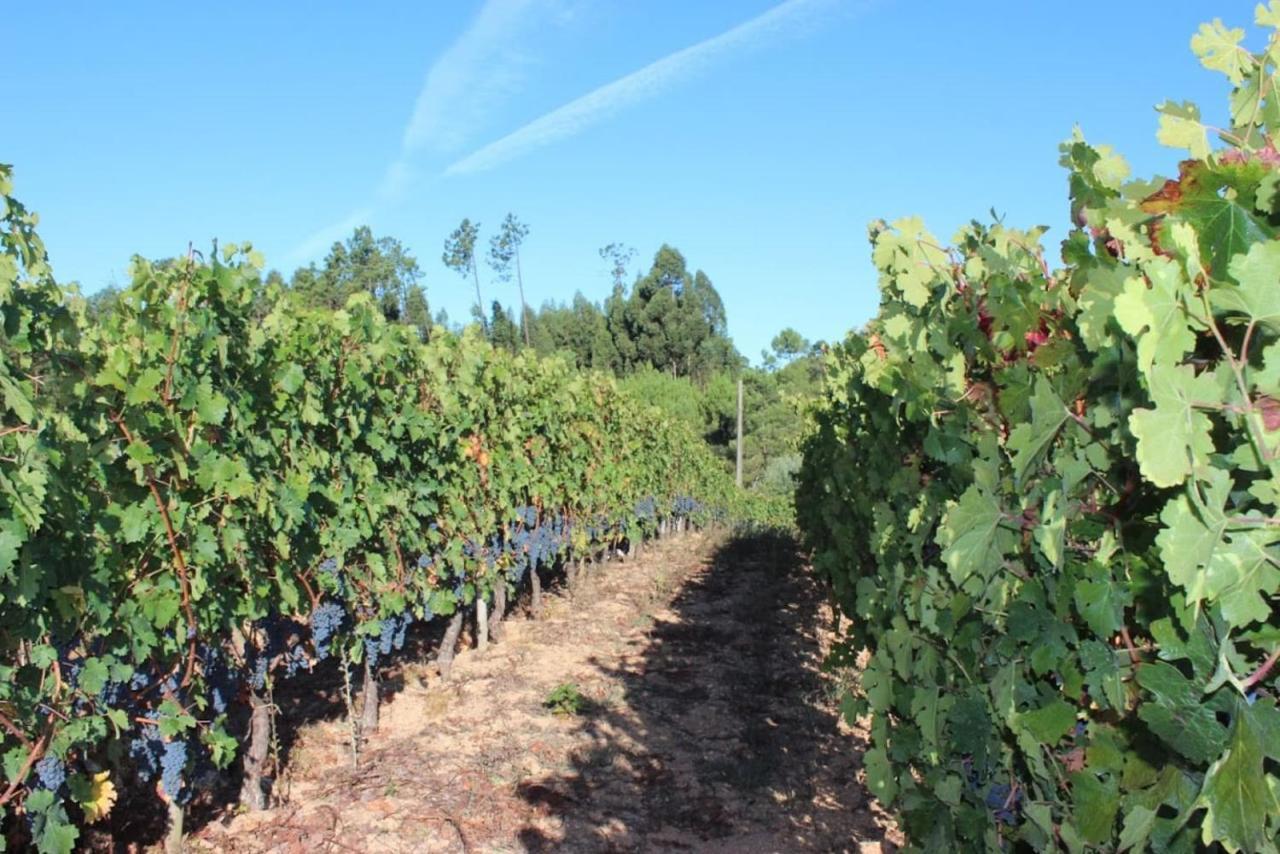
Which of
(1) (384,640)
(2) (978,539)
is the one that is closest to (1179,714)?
(2) (978,539)

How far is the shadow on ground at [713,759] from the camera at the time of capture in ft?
15.5

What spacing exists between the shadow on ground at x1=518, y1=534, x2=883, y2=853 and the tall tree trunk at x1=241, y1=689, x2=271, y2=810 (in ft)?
4.60

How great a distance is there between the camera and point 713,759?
19.0 feet

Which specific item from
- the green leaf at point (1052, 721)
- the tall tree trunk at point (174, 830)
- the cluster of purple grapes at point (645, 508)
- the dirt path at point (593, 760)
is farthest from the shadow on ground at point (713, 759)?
the cluster of purple grapes at point (645, 508)

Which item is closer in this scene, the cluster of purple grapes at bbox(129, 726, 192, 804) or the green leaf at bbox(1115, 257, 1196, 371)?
the green leaf at bbox(1115, 257, 1196, 371)

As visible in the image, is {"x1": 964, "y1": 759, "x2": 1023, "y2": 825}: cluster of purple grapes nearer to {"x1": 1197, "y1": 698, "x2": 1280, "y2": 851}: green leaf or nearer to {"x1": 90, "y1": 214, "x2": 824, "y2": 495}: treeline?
{"x1": 1197, "y1": 698, "x2": 1280, "y2": 851}: green leaf

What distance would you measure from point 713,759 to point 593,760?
792 mm

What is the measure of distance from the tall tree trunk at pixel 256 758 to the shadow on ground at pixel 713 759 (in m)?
1.40

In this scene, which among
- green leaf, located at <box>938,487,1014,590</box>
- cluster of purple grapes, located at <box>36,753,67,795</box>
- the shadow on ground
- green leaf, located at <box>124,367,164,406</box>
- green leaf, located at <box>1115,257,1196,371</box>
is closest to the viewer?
green leaf, located at <box>1115,257,1196,371</box>

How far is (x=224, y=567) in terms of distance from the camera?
4.19 metres

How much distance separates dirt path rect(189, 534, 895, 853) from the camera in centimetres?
459

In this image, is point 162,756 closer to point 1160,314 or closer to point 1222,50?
point 1160,314

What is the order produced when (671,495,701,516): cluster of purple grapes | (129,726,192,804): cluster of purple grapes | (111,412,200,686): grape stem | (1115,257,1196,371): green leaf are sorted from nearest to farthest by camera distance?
(1115,257,1196,371): green leaf, (111,412,200,686): grape stem, (129,726,192,804): cluster of purple grapes, (671,495,701,516): cluster of purple grapes

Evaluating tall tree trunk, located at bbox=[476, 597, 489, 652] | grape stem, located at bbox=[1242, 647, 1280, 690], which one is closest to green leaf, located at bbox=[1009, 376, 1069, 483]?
grape stem, located at bbox=[1242, 647, 1280, 690]
